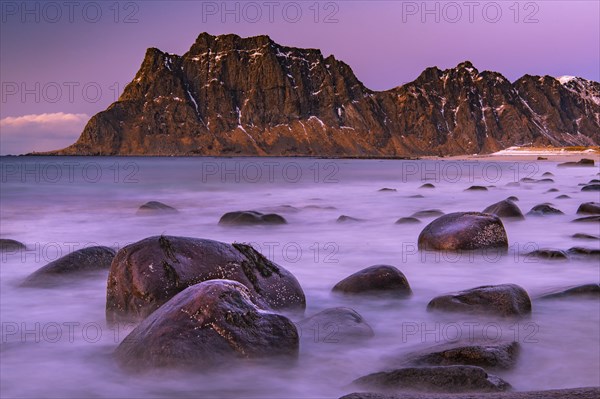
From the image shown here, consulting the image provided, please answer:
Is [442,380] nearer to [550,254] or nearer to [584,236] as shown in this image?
[550,254]

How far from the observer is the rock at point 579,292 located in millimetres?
6504

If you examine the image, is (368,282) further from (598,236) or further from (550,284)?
(598,236)

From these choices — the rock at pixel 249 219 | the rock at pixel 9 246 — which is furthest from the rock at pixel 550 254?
the rock at pixel 9 246

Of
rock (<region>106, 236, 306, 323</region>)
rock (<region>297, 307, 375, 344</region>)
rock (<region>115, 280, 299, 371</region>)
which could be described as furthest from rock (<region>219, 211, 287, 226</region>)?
rock (<region>115, 280, 299, 371</region>)

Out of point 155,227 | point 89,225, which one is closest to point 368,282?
point 155,227

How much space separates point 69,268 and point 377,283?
3919 millimetres

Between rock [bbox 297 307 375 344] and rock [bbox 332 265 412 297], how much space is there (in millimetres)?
1155

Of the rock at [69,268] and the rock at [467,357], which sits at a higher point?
the rock at [69,268]

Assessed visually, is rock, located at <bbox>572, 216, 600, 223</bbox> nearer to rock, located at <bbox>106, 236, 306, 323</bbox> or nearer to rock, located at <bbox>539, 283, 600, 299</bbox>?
rock, located at <bbox>539, 283, 600, 299</bbox>

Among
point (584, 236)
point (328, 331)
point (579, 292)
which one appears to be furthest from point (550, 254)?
point (328, 331)

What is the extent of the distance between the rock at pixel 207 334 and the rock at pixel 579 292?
11.1 ft

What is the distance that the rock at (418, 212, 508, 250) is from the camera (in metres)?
9.48

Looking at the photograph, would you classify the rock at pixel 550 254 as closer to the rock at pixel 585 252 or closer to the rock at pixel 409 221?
the rock at pixel 585 252

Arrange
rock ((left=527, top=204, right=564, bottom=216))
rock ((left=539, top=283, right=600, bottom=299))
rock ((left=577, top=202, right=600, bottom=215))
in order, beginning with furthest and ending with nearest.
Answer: rock ((left=527, top=204, right=564, bottom=216)) < rock ((left=577, top=202, right=600, bottom=215)) < rock ((left=539, top=283, right=600, bottom=299))
